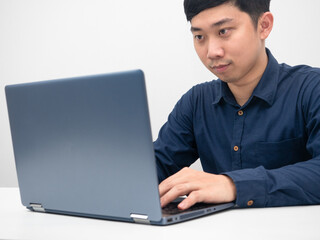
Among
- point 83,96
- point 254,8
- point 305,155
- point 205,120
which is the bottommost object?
point 305,155

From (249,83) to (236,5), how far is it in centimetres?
27

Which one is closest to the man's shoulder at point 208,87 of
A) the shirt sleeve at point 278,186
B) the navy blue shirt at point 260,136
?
the navy blue shirt at point 260,136

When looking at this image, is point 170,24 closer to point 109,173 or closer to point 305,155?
point 305,155

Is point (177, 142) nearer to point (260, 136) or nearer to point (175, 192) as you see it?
point (260, 136)

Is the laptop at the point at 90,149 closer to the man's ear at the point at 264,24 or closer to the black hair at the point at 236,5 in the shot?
the black hair at the point at 236,5

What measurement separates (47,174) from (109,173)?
0.20 m

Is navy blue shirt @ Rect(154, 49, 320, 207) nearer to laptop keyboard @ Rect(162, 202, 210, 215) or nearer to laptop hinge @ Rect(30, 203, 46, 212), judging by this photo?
laptop keyboard @ Rect(162, 202, 210, 215)

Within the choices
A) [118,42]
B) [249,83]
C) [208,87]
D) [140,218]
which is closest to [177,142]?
[208,87]

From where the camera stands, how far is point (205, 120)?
1493mm

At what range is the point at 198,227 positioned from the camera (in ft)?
2.72

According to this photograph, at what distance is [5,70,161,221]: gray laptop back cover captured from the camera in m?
0.81

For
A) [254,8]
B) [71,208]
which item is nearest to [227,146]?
[254,8]

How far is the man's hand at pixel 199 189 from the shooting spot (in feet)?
3.01

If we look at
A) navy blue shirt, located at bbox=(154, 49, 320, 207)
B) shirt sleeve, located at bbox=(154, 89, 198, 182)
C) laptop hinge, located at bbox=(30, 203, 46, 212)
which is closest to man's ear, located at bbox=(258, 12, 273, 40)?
navy blue shirt, located at bbox=(154, 49, 320, 207)
